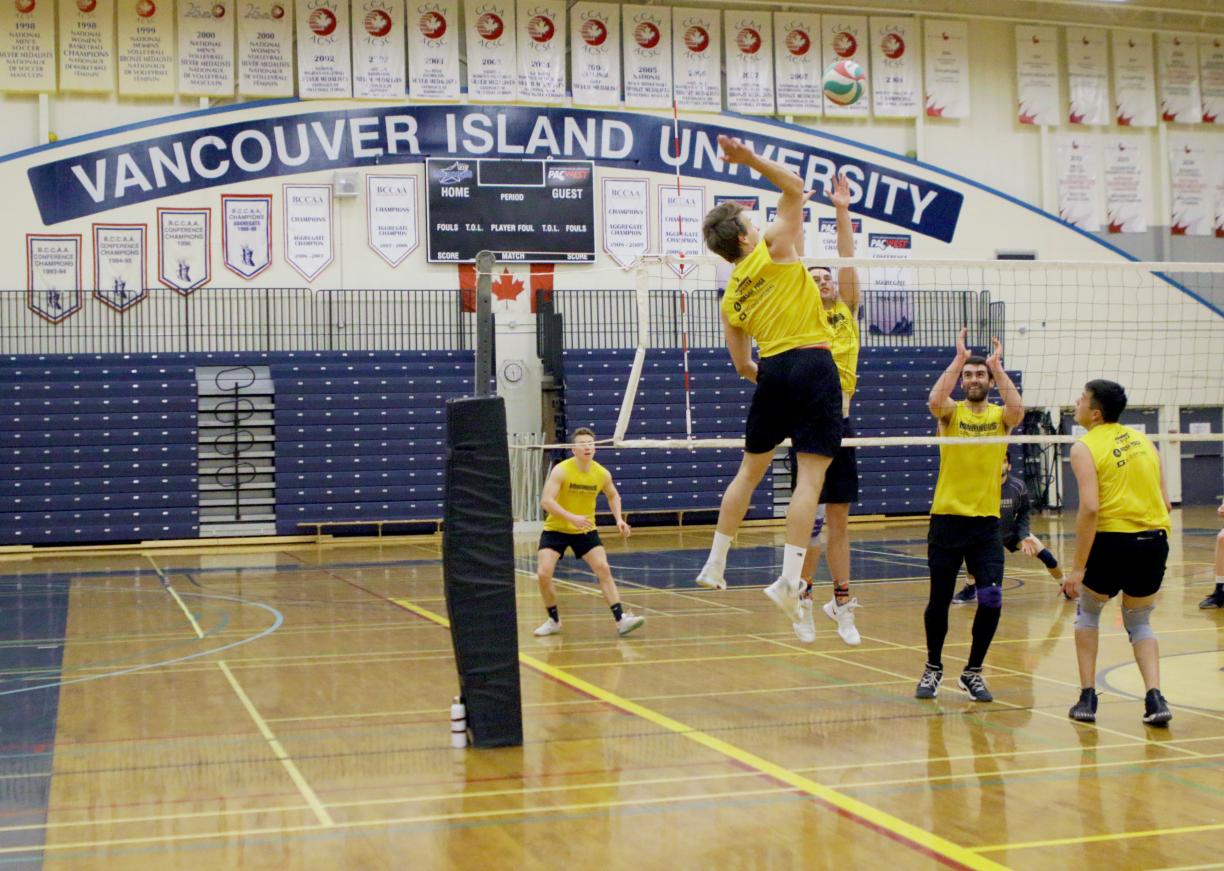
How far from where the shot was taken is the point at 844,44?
24.7 meters

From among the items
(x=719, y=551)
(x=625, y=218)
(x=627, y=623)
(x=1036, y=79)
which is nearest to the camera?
(x=719, y=551)

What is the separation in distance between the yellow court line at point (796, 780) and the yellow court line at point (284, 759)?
6.31 ft

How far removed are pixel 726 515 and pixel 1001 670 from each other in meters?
2.96

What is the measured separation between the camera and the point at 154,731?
281 inches

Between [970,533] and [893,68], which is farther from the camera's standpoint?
[893,68]

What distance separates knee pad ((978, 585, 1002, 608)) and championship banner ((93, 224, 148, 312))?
56.9ft

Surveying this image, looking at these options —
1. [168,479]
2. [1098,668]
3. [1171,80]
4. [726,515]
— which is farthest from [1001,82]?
[726,515]

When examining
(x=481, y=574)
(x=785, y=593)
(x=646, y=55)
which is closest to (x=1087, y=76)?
(x=646, y=55)

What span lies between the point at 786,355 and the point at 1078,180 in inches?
843

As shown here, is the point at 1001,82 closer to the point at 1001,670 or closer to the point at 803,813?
the point at 1001,670

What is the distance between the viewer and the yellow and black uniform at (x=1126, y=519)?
6844 millimetres

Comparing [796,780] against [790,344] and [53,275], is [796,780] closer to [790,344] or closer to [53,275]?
[790,344]

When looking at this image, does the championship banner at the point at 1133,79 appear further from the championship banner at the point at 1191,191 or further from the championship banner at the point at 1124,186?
the championship banner at the point at 1191,191

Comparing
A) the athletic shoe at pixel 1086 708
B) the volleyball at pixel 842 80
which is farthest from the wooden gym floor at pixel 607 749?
the volleyball at pixel 842 80
